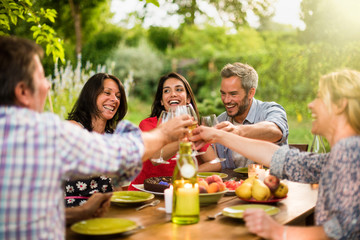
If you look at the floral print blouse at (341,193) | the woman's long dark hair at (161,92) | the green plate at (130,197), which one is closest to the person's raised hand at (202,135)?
the green plate at (130,197)

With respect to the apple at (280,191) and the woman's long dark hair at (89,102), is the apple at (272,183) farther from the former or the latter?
the woman's long dark hair at (89,102)

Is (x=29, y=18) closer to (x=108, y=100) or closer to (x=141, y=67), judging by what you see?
(x=108, y=100)

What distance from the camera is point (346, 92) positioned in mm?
1686

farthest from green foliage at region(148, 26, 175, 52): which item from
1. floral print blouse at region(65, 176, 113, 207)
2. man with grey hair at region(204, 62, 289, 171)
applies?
floral print blouse at region(65, 176, 113, 207)

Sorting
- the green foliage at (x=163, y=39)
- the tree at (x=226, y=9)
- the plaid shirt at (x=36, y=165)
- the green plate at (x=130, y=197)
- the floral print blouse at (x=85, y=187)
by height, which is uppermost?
the green foliage at (x=163, y=39)

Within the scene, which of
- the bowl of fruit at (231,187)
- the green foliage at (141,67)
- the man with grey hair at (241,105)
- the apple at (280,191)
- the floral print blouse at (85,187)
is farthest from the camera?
the green foliage at (141,67)

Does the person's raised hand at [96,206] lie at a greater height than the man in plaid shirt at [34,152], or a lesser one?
lesser

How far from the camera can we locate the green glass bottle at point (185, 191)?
1.82 metres

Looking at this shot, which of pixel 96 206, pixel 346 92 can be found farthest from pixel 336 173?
pixel 96 206

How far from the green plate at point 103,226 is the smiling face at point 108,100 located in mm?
1770

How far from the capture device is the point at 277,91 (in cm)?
936

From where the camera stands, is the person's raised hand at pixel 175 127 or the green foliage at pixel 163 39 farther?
the green foliage at pixel 163 39

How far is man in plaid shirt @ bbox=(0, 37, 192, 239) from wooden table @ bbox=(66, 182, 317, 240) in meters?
0.38

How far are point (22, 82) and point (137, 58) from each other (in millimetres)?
14179
